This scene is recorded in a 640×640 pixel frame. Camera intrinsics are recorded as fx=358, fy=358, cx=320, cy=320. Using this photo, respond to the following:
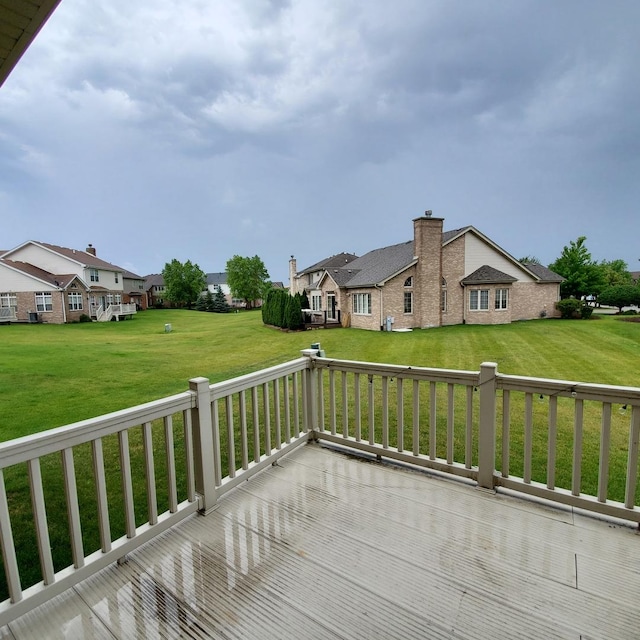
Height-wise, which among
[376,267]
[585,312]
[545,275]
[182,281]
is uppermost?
[182,281]

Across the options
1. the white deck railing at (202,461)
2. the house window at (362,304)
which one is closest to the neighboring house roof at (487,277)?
the house window at (362,304)

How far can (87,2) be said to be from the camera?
4219 millimetres

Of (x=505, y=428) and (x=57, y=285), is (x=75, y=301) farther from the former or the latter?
(x=505, y=428)

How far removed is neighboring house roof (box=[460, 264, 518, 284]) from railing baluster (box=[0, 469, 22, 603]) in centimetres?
2070

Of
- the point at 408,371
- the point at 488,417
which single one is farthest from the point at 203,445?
the point at 488,417

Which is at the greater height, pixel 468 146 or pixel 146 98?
pixel 468 146

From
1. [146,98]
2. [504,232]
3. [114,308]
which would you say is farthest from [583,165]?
[114,308]

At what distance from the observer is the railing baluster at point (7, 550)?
1557 mm

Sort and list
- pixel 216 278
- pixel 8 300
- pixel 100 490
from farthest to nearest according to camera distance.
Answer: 1. pixel 216 278
2. pixel 8 300
3. pixel 100 490

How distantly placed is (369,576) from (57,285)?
31.4 metres

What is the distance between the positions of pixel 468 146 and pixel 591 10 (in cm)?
2192

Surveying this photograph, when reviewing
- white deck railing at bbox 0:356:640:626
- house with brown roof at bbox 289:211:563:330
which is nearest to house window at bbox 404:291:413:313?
house with brown roof at bbox 289:211:563:330

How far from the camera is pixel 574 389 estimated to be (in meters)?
2.35

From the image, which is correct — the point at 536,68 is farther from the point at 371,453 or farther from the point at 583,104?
the point at 371,453
